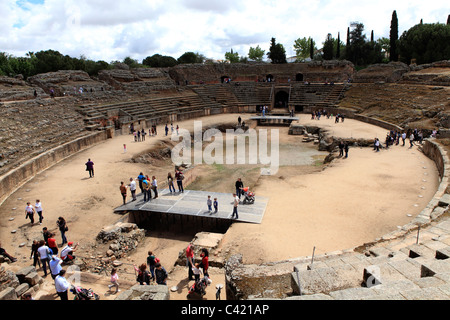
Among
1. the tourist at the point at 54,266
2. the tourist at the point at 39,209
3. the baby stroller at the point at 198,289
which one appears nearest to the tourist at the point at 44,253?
the tourist at the point at 54,266

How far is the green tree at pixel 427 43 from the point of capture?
3550 cm

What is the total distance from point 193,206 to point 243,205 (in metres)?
1.98

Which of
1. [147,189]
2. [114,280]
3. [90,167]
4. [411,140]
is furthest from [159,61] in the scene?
[114,280]

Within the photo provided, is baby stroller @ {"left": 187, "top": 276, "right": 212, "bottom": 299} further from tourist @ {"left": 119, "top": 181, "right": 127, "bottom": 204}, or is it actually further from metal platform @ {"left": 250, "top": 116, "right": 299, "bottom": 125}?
metal platform @ {"left": 250, "top": 116, "right": 299, "bottom": 125}

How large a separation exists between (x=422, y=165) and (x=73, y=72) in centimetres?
3124

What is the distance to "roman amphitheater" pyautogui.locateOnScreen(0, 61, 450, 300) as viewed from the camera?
6.21 meters

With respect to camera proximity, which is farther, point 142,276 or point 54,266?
point 142,276

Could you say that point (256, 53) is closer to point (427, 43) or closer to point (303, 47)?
point (303, 47)

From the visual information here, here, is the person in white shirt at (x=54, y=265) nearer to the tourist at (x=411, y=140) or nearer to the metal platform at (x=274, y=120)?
the tourist at (x=411, y=140)

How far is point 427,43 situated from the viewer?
3719 cm

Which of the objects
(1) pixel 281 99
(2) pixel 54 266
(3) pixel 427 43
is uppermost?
(3) pixel 427 43

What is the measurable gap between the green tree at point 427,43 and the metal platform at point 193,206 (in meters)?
37.2

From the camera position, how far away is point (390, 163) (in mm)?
15703
